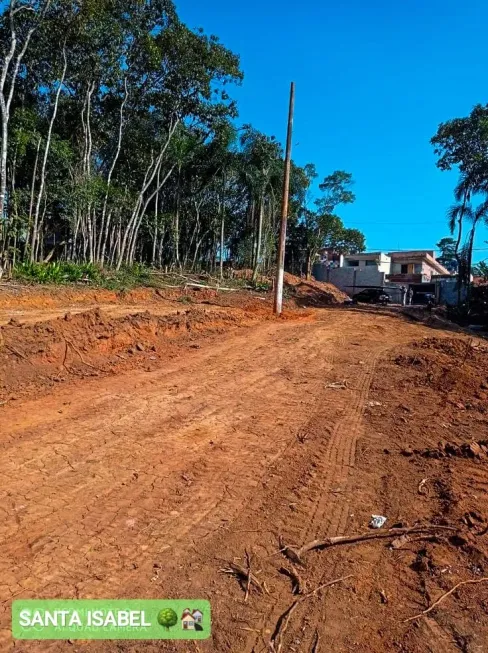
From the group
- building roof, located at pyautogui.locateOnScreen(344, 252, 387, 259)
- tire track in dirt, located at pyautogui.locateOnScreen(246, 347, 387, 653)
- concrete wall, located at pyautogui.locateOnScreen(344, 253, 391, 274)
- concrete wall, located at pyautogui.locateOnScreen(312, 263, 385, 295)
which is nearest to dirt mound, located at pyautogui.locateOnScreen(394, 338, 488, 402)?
tire track in dirt, located at pyautogui.locateOnScreen(246, 347, 387, 653)

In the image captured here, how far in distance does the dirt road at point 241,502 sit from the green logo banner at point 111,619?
0.20 ft

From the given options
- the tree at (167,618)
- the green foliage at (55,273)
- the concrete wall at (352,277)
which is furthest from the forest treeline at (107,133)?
the concrete wall at (352,277)

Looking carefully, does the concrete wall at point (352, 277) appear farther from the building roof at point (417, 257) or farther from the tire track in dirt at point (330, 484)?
the tire track in dirt at point (330, 484)

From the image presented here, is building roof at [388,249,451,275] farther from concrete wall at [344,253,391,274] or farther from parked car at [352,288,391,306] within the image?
parked car at [352,288,391,306]

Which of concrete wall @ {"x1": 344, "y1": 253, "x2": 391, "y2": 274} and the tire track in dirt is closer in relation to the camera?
the tire track in dirt

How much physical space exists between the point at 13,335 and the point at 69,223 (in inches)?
572

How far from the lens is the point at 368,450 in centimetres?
487

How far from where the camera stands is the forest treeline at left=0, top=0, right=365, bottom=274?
15539mm

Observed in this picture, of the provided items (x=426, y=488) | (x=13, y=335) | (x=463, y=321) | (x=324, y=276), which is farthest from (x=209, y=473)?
(x=324, y=276)

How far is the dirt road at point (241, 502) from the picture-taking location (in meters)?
2.55

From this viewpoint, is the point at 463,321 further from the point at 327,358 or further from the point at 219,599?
the point at 219,599

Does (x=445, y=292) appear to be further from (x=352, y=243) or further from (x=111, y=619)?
(x=111, y=619)

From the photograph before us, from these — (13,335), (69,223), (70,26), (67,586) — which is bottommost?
(67,586)

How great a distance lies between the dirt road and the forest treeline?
11.6 m
